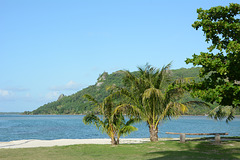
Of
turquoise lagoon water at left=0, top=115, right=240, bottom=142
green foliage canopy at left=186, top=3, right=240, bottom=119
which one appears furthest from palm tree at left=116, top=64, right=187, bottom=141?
green foliage canopy at left=186, top=3, right=240, bottom=119

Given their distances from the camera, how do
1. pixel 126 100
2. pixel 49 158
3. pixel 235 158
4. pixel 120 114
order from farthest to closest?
pixel 126 100, pixel 120 114, pixel 49 158, pixel 235 158

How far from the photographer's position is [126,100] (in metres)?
18.8

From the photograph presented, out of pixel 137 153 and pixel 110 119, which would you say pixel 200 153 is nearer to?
pixel 137 153

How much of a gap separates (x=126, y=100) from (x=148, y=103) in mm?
1425

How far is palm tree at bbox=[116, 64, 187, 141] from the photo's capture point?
18.2 meters

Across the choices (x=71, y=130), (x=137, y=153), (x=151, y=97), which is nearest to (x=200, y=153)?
(x=137, y=153)

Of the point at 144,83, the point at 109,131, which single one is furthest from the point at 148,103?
the point at 109,131

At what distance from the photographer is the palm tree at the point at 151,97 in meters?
18.2

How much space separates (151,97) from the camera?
723 inches

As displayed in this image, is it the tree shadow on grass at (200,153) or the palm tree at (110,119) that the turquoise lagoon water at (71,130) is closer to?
the palm tree at (110,119)

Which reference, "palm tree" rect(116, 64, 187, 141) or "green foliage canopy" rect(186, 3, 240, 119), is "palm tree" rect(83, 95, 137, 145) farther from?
"green foliage canopy" rect(186, 3, 240, 119)

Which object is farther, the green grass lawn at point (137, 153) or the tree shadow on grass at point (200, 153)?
the green grass lawn at point (137, 153)

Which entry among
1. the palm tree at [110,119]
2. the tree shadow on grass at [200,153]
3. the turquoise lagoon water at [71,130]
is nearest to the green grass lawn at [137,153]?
the tree shadow on grass at [200,153]

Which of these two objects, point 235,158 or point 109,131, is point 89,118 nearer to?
point 109,131
